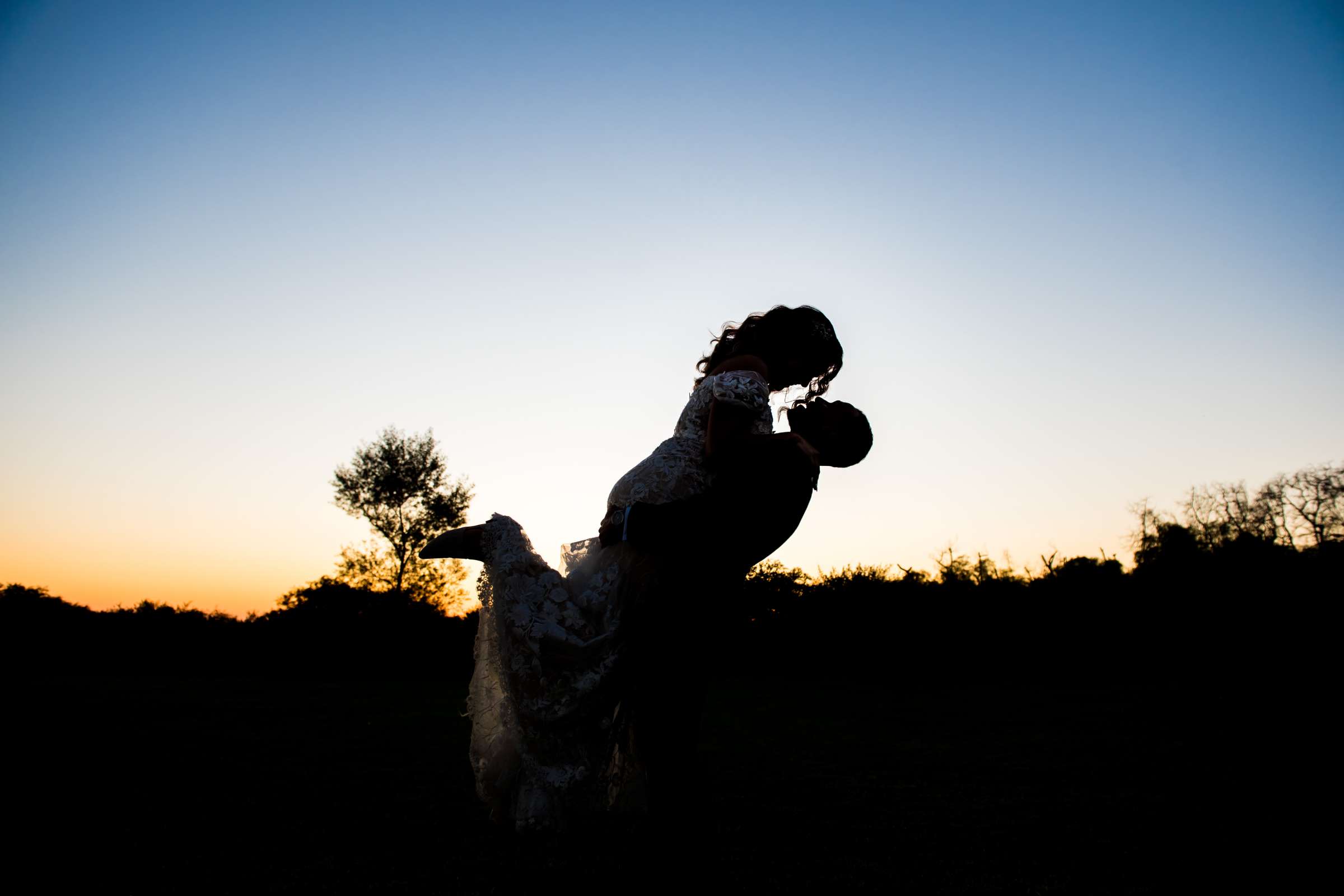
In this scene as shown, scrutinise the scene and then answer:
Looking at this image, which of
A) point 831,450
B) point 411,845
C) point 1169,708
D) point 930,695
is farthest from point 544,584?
point 930,695

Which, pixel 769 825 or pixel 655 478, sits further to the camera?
pixel 769 825

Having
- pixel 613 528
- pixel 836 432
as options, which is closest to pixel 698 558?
pixel 613 528

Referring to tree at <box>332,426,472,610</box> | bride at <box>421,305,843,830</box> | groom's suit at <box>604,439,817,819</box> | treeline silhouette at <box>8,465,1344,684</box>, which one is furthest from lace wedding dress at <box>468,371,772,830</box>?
tree at <box>332,426,472,610</box>

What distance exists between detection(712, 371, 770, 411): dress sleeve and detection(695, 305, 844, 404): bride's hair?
27 centimetres

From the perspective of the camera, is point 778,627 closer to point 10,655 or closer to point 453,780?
point 453,780

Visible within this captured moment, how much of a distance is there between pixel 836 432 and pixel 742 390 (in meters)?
0.47

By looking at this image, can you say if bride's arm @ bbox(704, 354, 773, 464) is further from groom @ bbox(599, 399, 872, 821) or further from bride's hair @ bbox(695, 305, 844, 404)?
bride's hair @ bbox(695, 305, 844, 404)

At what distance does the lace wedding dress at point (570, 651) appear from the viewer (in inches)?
117

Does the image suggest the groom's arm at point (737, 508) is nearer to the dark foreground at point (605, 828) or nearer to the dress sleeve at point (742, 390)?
the dress sleeve at point (742, 390)

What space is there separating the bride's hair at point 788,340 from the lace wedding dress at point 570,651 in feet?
0.96

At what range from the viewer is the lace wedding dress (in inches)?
117

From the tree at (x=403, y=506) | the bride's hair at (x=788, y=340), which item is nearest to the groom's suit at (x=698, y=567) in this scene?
the bride's hair at (x=788, y=340)

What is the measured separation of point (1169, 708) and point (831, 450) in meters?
11.6

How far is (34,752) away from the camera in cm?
606
